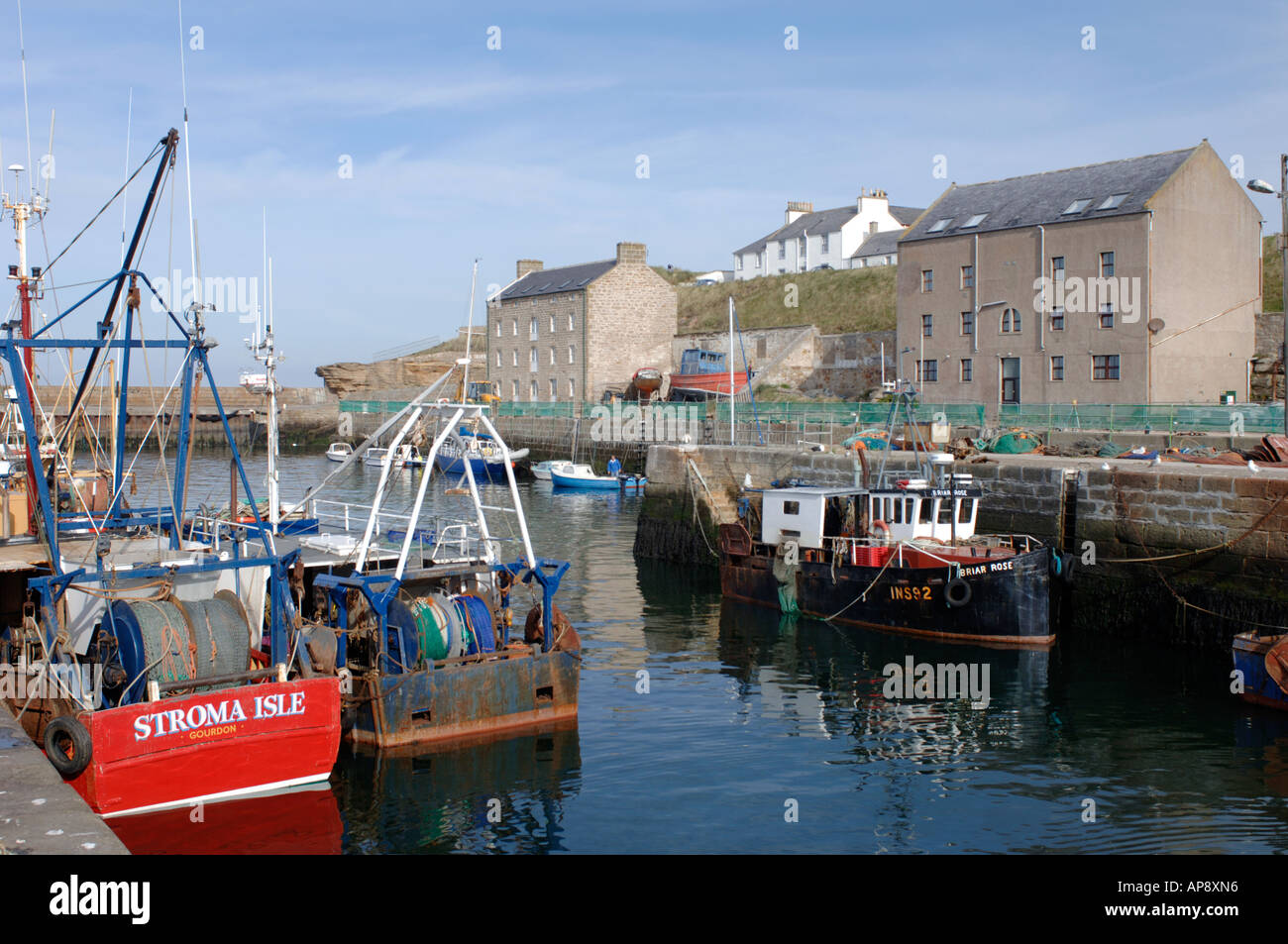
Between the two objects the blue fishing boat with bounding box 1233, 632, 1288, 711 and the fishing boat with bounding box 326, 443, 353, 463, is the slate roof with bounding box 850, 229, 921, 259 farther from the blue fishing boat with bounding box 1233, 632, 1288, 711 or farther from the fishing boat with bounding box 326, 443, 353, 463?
the blue fishing boat with bounding box 1233, 632, 1288, 711

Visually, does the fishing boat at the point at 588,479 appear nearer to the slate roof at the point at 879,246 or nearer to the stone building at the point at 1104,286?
the stone building at the point at 1104,286

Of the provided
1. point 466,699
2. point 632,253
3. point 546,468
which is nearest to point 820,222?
point 632,253

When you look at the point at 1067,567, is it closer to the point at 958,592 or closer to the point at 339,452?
the point at 958,592

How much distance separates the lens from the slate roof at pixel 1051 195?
4244 centimetres

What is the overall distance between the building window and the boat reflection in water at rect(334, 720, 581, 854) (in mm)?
33118

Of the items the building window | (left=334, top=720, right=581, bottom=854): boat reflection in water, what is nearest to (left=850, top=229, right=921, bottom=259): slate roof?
the building window

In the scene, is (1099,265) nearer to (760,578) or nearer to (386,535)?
(760,578)

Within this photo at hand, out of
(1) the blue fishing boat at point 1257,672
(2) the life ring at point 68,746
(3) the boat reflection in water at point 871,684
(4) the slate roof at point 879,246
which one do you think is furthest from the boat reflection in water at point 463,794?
(4) the slate roof at point 879,246

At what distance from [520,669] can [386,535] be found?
18.5ft

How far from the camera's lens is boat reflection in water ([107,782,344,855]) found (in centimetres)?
1182

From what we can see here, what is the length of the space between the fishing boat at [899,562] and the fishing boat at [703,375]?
1258 inches

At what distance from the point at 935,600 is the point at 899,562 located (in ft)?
3.81

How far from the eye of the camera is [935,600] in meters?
22.2
